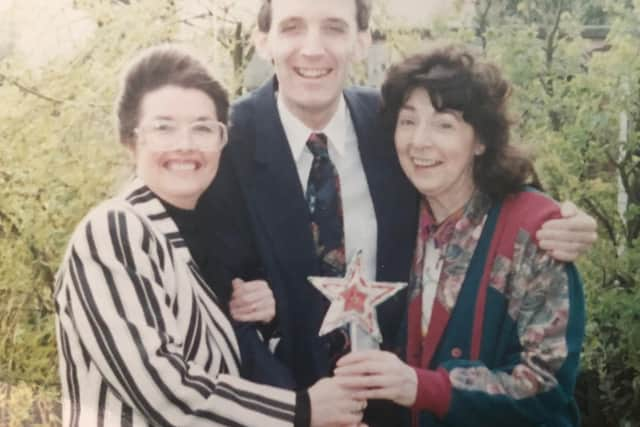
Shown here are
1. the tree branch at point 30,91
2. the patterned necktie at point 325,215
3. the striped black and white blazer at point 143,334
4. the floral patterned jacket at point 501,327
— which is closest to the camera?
the striped black and white blazer at point 143,334

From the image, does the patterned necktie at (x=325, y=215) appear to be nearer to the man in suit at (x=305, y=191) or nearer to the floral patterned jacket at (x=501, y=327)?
the man in suit at (x=305, y=191)

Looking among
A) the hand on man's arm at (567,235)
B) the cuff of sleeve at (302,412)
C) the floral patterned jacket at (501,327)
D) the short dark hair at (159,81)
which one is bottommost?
the cuff of sleeve at (302,412)

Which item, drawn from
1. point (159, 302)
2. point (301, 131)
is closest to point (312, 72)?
point (301, 131)

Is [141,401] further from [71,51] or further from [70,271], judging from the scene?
[71,51]

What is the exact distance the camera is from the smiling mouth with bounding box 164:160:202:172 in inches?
63.5

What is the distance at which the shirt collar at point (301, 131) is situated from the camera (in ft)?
5.67

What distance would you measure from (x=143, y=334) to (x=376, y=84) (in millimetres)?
737

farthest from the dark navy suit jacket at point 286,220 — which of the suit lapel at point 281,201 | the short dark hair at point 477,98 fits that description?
the short dark hair at point 477,98

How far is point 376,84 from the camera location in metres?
1.76

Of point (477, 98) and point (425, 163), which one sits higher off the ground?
point (477, 98)

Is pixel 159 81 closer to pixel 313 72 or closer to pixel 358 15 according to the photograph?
pixel 313 72

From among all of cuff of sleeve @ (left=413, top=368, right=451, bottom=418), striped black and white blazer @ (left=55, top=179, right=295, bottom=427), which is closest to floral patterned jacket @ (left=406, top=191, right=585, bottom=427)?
cuff of sleeve @ (left=413, top=368, right=451, bottom=418)

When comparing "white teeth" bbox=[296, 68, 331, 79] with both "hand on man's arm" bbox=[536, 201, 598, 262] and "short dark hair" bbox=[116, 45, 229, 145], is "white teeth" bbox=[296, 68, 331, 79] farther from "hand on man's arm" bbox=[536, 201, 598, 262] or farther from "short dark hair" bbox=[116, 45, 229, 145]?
"hand on man's arm" bbox=[536, 201, 598, 262]

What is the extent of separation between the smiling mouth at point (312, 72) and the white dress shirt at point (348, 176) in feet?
0.27
